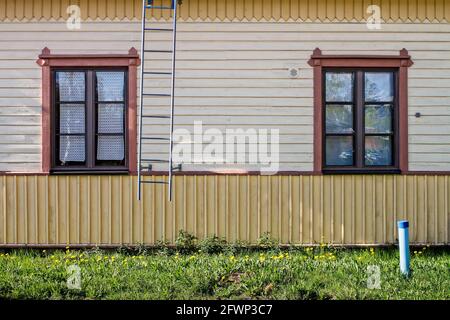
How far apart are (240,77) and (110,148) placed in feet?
7.89

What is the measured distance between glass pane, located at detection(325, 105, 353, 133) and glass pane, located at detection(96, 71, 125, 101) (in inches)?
133

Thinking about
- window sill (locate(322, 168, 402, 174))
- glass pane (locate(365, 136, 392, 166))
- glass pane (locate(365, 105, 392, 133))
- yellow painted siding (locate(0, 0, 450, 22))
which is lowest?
window sill (locate(322, 168, 402, 174))

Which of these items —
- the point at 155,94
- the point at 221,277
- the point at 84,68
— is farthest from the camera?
the point at 84,68

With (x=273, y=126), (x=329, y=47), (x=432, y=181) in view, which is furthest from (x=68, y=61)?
(x=432, y=181)

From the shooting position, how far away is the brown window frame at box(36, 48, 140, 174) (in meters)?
11.2

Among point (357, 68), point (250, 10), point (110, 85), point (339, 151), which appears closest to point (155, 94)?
point (110, 85)

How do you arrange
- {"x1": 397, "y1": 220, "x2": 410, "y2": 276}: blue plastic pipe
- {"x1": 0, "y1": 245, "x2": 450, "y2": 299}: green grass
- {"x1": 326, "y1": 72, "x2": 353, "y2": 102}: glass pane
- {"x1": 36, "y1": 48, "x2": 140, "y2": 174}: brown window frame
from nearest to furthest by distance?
{"x1": 0, "y1": 245, "x2": 450, "y2": 299}: green grass, {"x1": 397, "y1": 220, "x2": 410, "y2": 276}: blue plastic pipe, {"x1": 36, "y1": 48, "x2": 140, "y2": 174}: brown window frame, {"x1": 326, "y1": 72, "x2": 353, "y2": 102}: glass pane

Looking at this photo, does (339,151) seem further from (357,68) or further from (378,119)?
(357,68)

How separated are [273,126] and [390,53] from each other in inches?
88.6

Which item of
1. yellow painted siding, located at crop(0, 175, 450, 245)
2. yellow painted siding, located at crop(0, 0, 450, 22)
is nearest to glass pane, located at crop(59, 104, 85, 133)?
yellow painted siding, located at crop(0, 175, 450, 245)

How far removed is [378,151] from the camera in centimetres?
1156

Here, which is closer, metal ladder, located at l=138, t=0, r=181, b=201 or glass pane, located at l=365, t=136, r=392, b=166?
metal ladder, located at l=138, t=0, r=181, b=201

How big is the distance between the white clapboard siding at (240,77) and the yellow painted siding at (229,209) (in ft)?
1.13

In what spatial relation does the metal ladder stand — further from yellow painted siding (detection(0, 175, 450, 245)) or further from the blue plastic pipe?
the blue plastic pipe
